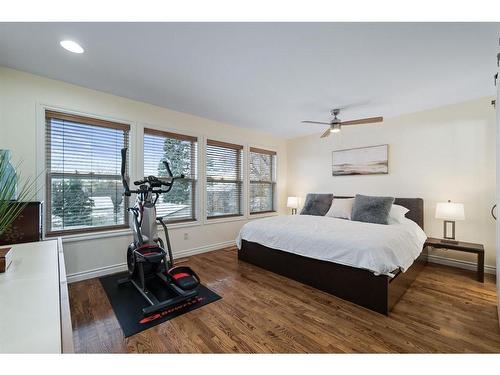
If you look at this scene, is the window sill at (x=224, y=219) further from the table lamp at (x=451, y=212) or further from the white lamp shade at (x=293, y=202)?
the table lamp at (x=451, y=212)

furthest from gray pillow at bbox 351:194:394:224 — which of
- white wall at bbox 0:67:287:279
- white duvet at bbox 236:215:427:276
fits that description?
white wall at bbox 0:67:287:279

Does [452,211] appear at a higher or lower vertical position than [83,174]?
lower

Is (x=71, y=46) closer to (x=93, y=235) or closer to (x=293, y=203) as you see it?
(x=93, y=235)

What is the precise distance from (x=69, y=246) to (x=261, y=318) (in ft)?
8.11

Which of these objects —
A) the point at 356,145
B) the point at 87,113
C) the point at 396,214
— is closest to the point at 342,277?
the point at 396,214

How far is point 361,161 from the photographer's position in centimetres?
421

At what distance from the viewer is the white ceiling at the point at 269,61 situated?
5.62ft

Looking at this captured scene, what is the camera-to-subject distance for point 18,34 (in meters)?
1.77

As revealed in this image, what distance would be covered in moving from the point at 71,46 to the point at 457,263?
540 centimetres

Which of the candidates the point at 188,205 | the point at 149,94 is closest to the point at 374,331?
the point at 188,205

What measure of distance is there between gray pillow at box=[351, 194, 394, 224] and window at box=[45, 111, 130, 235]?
3.56m

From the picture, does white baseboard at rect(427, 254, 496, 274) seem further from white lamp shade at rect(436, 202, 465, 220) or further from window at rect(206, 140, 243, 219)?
window at rect(206, 140, 243, 219)

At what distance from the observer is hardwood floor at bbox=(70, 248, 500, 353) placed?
162cm

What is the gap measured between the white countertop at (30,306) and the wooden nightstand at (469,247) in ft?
13.1
